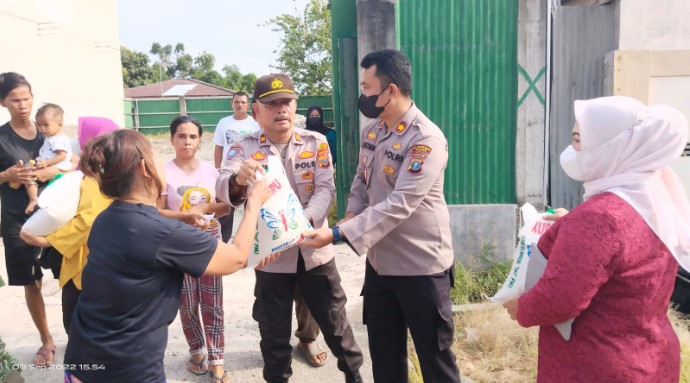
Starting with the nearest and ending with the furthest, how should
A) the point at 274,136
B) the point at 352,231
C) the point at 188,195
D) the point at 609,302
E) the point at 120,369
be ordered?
the point at 609,302
the point at 120,369
the point at 352,231
the point at 274,136
the point at 188,195

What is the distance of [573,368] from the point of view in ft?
5.97

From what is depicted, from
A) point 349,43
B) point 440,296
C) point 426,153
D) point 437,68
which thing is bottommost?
point 440,296

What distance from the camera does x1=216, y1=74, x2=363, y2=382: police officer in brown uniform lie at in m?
3.11

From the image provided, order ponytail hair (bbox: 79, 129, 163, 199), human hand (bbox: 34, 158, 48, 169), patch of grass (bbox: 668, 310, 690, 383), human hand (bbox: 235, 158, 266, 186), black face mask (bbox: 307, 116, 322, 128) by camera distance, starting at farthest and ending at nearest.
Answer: black face mask (bbox: 307, 116, 322, 128)
human hand (bbox: 34, 158, 48, 169)
patch of grass (bbox: 668, 310, 690, 383)
human hand (bbox: 235, 158, 266, 186)
ponytail hair (bbox: 79, 129, 163, 199)

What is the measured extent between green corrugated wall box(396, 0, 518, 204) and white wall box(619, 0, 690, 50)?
0.96 meters

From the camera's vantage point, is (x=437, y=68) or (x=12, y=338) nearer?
(x=12, y=338)

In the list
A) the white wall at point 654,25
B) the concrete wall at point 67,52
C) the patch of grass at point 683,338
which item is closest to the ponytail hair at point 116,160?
the patch of grass at point 683,338

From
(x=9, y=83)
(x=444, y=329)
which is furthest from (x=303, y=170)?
(x=9, y=83)

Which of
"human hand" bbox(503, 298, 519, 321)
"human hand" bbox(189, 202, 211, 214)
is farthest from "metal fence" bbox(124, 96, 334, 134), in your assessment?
"human hand" bbox(503, 298, 519, 321)

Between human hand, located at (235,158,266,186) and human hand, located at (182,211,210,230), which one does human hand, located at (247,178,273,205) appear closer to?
human hand, located at (235,158,266,186)

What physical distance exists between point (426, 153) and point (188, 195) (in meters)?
1.61

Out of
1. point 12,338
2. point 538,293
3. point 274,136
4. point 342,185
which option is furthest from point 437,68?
point 12,338

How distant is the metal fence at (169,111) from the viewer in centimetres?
2158

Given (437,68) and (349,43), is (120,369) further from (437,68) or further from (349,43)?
(349,43)
